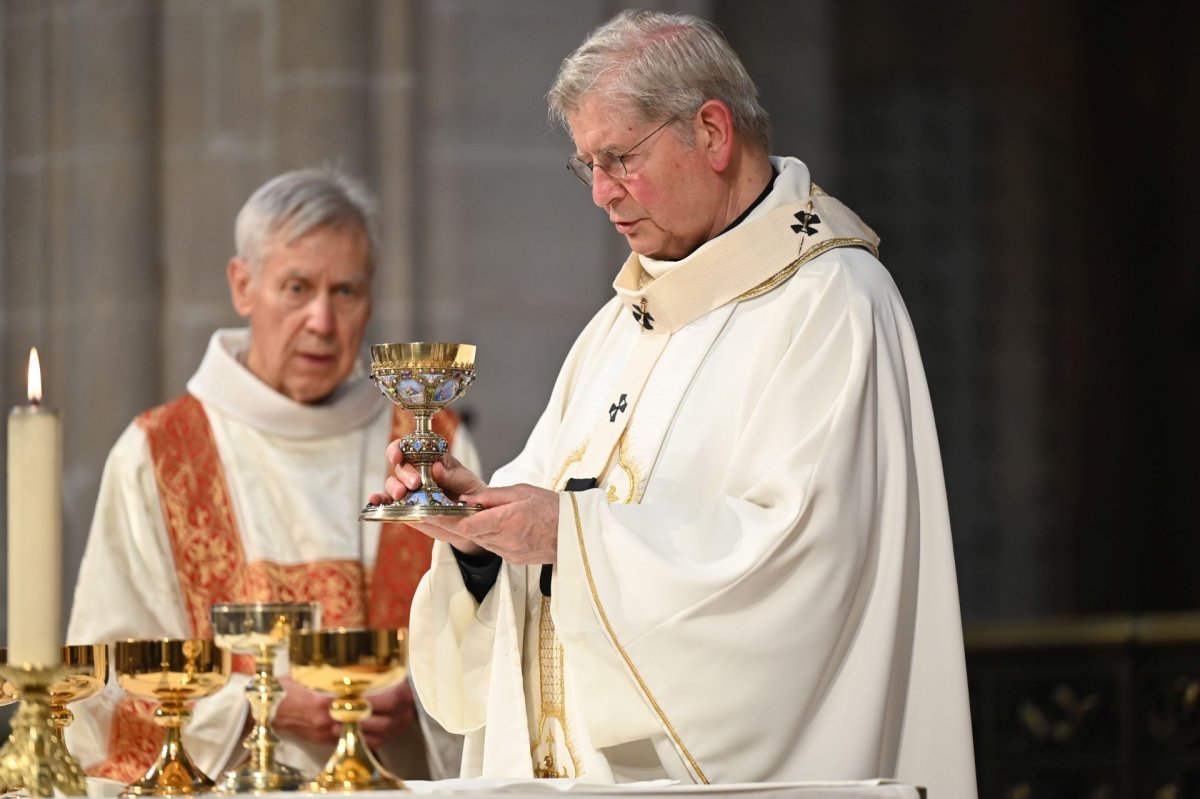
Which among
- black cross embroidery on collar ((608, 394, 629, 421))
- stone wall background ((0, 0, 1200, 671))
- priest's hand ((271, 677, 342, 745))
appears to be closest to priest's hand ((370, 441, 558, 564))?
black cross embroidery on collar ((608, 394, 629, 421))

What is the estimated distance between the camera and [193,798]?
2.66m

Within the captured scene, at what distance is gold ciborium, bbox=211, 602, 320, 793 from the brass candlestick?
9.4 inches

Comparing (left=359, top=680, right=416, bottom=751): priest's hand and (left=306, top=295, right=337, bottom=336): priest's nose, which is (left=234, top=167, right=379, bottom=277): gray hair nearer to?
(left=306, top=295, right=337, bottom=336): priest's nose

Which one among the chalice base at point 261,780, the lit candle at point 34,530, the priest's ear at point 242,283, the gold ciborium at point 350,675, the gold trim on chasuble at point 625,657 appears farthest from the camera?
the priest's ear at point 242,283

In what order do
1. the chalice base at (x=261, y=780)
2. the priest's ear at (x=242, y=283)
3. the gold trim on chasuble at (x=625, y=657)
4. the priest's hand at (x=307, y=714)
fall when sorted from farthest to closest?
the priest's ear at (x=242, y=283) → the priest's hand at (x=307, y=714) → the gold trim on chasuble at (x=625, y=657) → the chalice base at (x=261, y=780)

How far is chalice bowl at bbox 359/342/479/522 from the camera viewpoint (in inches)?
124

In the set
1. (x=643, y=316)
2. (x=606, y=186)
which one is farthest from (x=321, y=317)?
(x=606, y=186)

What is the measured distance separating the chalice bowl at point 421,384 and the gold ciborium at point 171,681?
13.5 inches

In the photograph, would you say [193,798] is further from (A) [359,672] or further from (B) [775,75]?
(B) [775,75]

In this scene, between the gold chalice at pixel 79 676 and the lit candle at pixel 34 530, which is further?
the gold chalice at pixel 79 676

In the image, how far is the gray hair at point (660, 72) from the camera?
3807mm

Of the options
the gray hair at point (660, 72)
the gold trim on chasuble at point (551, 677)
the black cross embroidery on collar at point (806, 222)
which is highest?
the gray hair at point (660, 72)

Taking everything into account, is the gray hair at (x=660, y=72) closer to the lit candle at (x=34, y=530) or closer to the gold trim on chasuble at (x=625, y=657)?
the gold trim on chasuble at (x=625, y=657)

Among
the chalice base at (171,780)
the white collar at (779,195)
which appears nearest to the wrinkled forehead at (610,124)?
the white collar at (779,195)
